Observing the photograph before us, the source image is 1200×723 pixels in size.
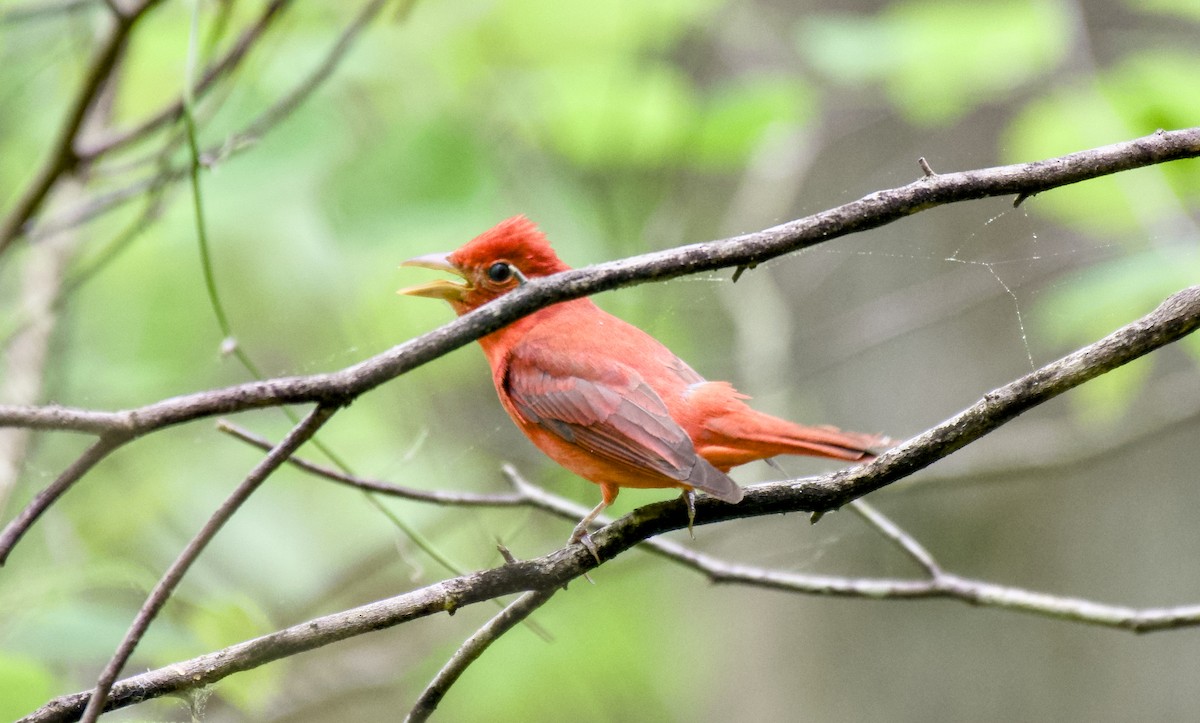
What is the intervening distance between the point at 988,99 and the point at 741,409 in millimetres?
2754

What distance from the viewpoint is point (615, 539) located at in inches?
73.2

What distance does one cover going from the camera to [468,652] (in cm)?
171

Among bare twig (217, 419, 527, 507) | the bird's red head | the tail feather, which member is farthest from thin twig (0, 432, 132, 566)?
the bird's red head

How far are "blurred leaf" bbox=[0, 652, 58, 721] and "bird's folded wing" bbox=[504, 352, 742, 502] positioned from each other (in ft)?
3.47

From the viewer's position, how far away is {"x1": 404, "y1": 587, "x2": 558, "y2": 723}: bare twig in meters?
1.69

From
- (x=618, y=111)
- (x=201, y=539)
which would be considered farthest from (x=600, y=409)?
(x=618, y=111)

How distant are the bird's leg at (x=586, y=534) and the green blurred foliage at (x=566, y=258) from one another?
2.37 ft

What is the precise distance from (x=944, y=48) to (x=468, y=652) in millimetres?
2720

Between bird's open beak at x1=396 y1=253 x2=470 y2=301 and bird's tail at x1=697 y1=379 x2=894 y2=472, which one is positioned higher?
bird's open beak at x1=396 y1=253 x2=470 y2=301

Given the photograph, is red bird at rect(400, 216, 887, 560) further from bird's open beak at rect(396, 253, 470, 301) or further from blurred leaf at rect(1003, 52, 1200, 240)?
blurred leaf at rect(1003, 52, 1200, 240)

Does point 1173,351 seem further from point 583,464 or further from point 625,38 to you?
point 583,464

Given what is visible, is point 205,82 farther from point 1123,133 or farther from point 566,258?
point 1123,133

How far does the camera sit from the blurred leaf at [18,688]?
208 centimetres

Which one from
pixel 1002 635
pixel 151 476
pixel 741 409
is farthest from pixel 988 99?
pixel 151 476
